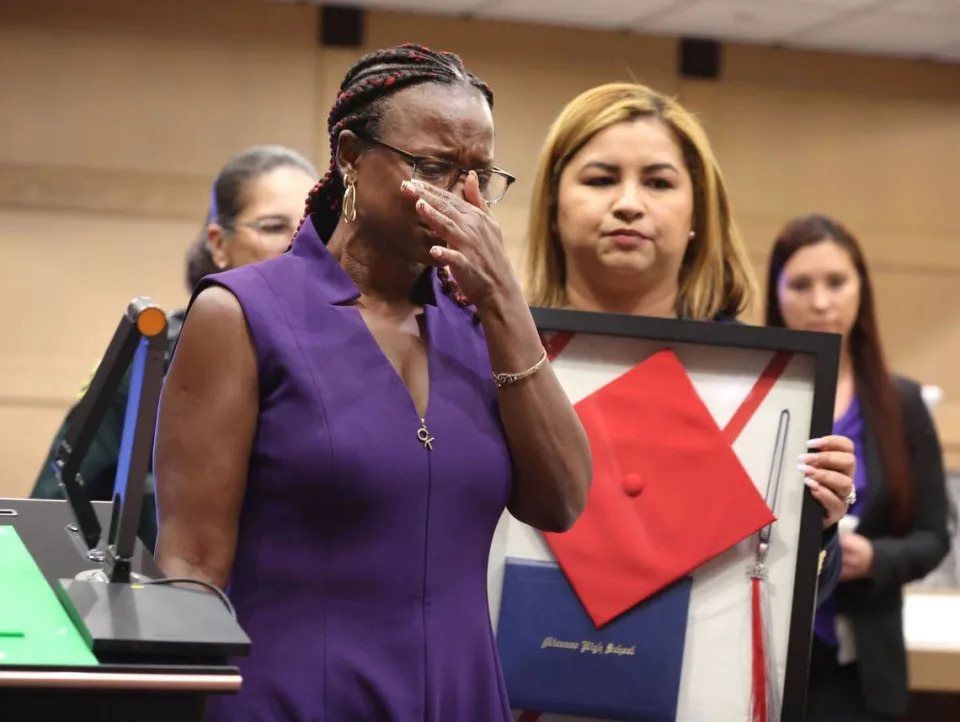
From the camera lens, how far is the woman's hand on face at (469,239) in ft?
4.51

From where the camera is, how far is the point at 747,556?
185cm

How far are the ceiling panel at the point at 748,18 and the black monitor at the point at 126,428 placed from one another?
5.07 meters

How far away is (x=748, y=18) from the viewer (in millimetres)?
6199

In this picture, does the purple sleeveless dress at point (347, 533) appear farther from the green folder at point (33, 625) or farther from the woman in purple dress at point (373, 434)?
the green folder at point (33, 625)

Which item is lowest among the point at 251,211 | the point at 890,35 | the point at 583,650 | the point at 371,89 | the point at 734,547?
the point at 583,650

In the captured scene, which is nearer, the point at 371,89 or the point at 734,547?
the point at 371,89

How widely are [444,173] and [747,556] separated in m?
0.76

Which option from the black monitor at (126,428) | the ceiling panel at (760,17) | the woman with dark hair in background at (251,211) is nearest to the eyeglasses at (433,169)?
the black monitor at (126,428)

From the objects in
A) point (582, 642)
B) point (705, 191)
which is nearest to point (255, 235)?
point (705, 191)

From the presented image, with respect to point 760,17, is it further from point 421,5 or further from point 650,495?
point 650,495

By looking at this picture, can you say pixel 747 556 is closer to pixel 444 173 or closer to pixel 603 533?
pixel 603 533

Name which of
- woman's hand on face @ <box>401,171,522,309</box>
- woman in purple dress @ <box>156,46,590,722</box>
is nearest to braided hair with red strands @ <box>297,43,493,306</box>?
woman in purple dress @ <box>156,46,590,722</box>

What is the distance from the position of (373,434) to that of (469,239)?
222 millimetres

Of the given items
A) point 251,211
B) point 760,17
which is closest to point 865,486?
point 251,211
